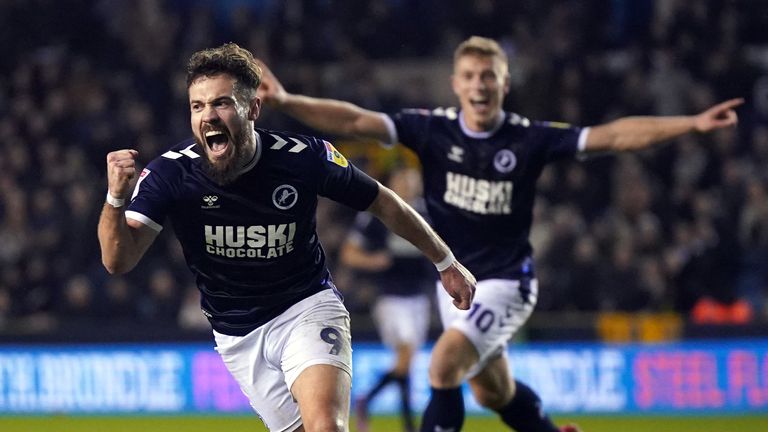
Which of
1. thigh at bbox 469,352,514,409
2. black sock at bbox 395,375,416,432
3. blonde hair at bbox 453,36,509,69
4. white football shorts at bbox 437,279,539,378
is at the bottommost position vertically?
black sock at bbox 395,375,416,432

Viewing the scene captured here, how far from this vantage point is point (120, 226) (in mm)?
5297

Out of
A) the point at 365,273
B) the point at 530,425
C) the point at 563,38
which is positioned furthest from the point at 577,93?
the point at 530,425

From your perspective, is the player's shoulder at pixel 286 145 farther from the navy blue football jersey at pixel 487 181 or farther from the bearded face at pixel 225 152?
the navy blue football jersey at pixel 487 181

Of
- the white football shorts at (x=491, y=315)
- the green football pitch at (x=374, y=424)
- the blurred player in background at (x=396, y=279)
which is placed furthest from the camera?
the green football pitch at (x=374, y=424)

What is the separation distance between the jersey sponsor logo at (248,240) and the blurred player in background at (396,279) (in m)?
4.96

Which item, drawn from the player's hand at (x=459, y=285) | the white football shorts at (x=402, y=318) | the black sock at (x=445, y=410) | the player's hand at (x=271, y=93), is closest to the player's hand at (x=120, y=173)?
the player's hand at (x=459, y=285)

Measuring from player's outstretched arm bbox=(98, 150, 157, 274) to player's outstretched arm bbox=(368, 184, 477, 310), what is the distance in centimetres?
94

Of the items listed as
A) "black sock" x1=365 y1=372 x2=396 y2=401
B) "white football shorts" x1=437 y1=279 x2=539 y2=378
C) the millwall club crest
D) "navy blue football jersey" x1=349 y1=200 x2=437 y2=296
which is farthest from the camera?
"navy blue football jersey" x1=349 y1=200 x2=437 y2=296

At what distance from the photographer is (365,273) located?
13.0 m

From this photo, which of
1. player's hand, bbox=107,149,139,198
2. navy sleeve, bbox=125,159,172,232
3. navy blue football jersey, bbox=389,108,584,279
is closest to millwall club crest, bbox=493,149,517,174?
navy blue football jersey, bbox=389,108,584,279

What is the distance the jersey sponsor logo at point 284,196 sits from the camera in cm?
566

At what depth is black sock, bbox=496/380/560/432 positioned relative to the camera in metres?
7.37

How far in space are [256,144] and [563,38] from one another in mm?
9900

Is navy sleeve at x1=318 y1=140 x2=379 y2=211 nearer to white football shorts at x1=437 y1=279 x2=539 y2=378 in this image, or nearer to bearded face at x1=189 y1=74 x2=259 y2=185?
bearded face at x1=189 y1=74 x2=259 y2=185
